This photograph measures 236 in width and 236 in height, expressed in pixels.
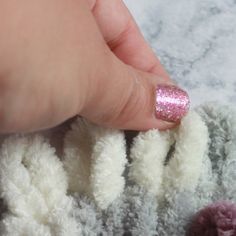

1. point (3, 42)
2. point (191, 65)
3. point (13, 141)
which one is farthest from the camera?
point (191, 65)

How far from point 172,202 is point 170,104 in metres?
0.09

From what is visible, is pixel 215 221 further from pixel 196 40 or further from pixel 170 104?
pixel 196 40

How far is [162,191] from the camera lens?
1.71 ft

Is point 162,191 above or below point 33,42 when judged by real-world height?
below

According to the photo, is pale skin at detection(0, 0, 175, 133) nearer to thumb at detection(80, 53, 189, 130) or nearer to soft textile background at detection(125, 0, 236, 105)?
thumb at detection(80, 53, 189, 130)

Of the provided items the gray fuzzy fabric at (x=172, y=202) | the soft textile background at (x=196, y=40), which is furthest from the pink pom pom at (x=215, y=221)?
the soft textile background at (x=196, y=40)

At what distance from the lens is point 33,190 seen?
1.62 ft

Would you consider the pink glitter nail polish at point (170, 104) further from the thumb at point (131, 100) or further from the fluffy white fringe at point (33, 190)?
the fluffy white fringe at point (33, 190)

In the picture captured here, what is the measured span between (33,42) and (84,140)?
0.53 feet

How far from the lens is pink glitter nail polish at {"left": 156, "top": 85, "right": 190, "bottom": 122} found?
529 millimetres

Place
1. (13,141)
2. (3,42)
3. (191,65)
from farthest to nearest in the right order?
(191,65) < (13,141) < (3,42)

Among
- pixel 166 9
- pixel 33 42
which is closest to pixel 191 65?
pixel 166 9

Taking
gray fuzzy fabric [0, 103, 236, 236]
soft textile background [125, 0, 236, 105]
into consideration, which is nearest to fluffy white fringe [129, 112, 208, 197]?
gray fuzzy fabric [0, 103, 236, 236]

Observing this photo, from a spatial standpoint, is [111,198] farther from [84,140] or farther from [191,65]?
[191,65]
